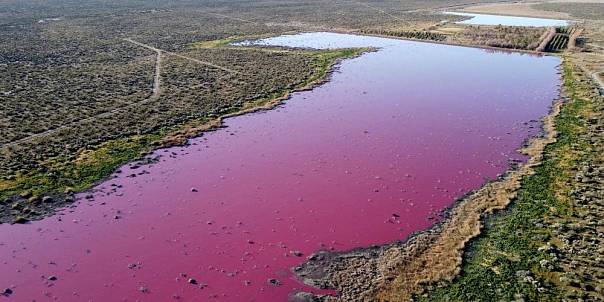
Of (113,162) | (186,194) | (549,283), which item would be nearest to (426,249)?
(549,283)

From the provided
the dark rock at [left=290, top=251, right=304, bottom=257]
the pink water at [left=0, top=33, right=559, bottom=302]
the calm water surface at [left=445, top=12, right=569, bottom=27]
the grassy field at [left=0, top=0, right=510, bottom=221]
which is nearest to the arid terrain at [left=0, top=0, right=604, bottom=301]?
the grassy field at [left=0, top=0, right=510, bottom=221]

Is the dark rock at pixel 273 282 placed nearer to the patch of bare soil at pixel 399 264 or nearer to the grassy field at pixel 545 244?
the patch of bare soil at pixel 399 264

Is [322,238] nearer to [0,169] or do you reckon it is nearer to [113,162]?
[113,162]

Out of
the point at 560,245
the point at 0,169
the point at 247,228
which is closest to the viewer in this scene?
the point at 560,245

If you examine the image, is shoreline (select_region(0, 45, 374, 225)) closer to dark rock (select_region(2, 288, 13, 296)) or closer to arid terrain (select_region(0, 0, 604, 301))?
arid terrain (select_region(0, 0, 604, 301))

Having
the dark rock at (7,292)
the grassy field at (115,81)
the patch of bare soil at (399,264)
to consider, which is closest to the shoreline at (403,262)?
the patch of bare soil at (399,264)

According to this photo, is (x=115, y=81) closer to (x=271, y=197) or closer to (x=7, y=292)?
(x=271, y=197)
